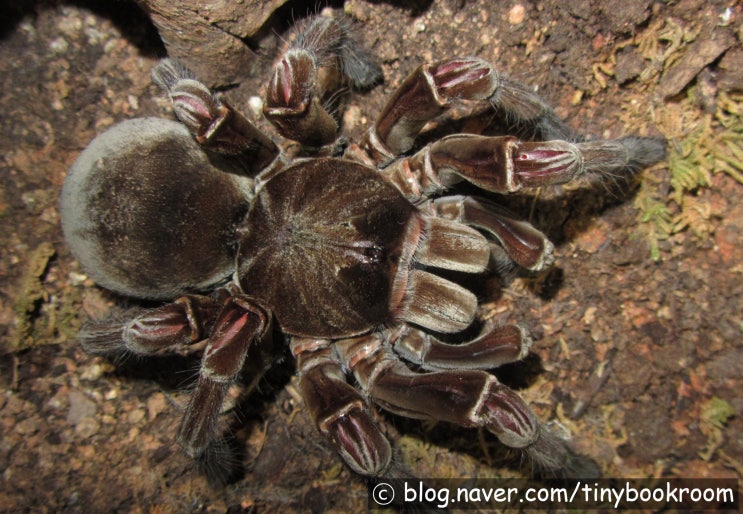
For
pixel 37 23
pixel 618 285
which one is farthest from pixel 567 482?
pixel 37 23

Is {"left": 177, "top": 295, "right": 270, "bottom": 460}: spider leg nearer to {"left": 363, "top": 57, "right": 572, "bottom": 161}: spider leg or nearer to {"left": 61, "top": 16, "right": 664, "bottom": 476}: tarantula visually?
{"left": 61, "top": 16, "right": 664, "bottom": 476}: tarantula

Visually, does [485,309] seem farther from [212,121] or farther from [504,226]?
[212,121]

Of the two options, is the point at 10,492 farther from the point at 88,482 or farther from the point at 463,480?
the point at 463,480

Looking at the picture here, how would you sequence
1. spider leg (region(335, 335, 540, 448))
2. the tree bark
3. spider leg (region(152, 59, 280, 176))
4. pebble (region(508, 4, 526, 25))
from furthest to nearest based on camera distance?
1. pebble (region(508, 4, 526, 25))
2. the tree bark
3. spider leg (region(152, 59, 280, 176))
4. spider leg (region(335, 335, 540, 448))

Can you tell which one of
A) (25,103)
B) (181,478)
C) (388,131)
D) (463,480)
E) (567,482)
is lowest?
(181,478)

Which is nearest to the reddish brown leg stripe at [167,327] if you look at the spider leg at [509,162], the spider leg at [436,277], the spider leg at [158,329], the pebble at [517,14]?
the spider leg at [158,329]

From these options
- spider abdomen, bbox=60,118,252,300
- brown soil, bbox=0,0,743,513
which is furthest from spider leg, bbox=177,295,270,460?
brown soil, bbox=0,0,743,513
